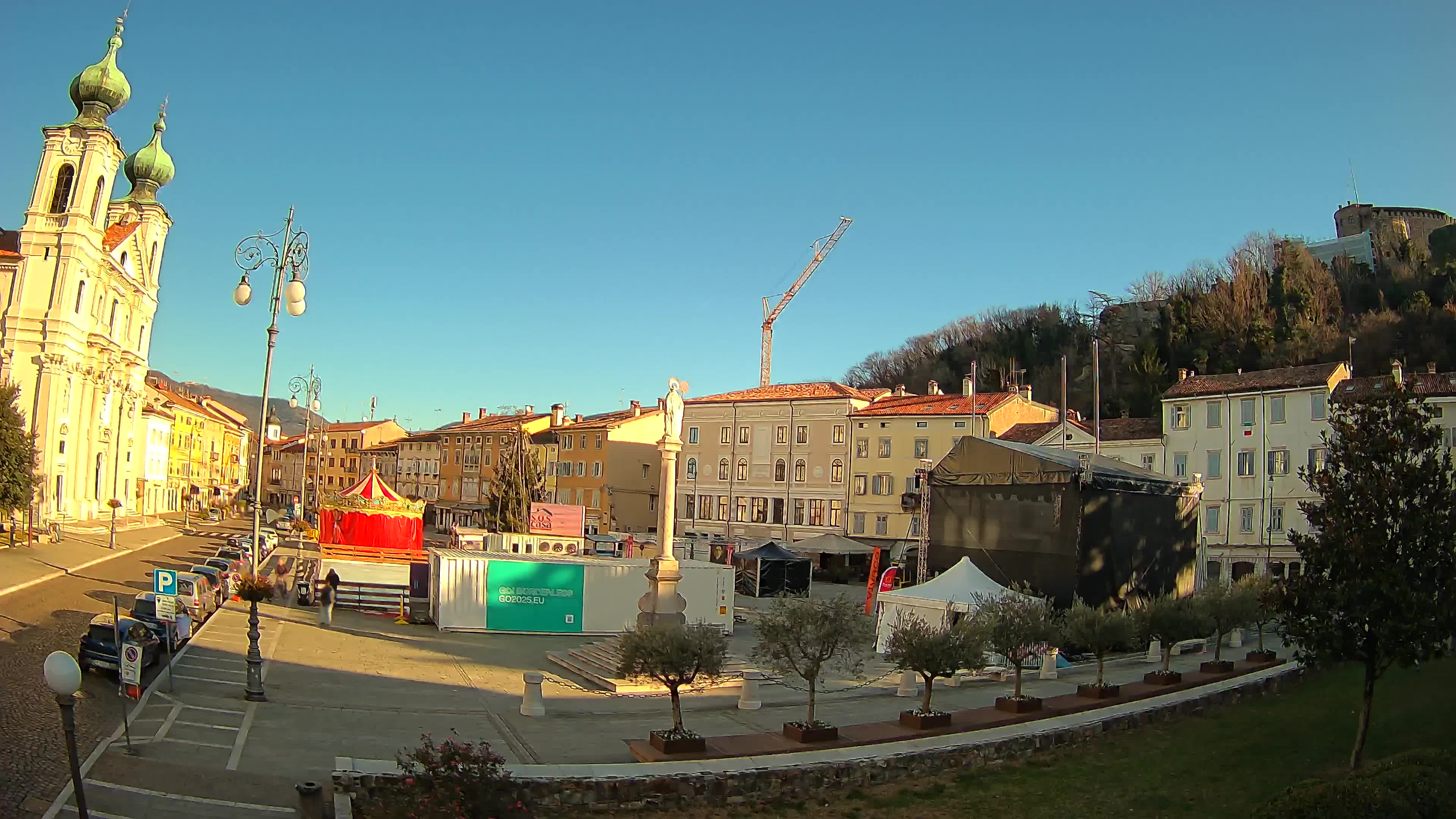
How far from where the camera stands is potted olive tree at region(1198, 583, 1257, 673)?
22016 millimetres

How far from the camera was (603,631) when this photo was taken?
28.6m

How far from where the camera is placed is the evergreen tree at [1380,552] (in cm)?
1320

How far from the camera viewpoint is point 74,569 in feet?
115

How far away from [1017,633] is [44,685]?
56.0 ft

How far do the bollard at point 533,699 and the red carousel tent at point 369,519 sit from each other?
23919 mm

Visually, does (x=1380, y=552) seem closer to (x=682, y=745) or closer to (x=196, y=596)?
(x=682, y=745)

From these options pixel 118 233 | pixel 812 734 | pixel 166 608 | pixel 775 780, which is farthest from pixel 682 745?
pixel 118 233

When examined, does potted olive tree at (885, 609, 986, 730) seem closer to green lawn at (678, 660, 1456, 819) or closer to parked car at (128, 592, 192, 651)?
green lawn at (678, 660, 1456, 819)

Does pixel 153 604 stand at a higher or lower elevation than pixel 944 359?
lower

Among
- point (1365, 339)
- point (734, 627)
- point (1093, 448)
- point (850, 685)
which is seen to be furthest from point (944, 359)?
point (850, 685)

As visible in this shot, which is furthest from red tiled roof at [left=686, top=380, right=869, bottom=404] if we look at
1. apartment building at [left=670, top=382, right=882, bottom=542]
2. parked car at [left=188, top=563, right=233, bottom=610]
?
parked car at [left=188, top=563, right=233, bottom=610]

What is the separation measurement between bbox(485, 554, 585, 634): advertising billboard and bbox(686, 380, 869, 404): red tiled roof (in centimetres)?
3374

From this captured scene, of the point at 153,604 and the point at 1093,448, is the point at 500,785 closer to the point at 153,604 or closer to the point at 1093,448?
the point at 153,604

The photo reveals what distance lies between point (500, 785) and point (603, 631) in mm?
19259
